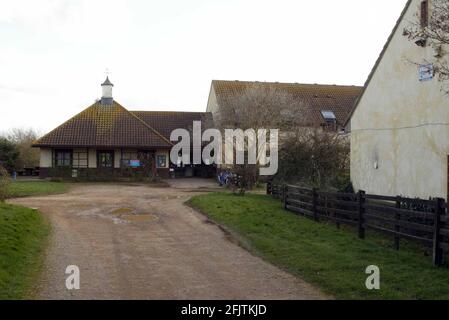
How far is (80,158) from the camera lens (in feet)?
124

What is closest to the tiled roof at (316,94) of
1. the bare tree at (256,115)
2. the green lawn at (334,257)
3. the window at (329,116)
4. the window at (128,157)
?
the window at (329,116)

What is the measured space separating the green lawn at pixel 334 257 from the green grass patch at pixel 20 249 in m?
4.34

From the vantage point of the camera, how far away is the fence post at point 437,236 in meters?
8.80

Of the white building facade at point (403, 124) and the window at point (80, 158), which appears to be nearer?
the white building facade at point (403, 124)

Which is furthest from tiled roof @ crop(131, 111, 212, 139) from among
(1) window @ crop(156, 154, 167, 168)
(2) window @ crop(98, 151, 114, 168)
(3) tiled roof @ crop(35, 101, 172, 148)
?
(2) window @ crop(98, 151, 114, 168)

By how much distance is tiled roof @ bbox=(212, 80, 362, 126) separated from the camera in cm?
4072

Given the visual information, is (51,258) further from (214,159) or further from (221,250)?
(214,159)

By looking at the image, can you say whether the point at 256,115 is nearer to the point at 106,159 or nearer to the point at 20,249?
the point at 106,159

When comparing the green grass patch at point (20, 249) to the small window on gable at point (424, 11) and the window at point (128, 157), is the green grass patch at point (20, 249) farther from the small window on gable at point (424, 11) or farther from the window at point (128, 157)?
the window at point (128, 157)

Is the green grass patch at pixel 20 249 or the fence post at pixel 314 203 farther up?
the fence post at pixel 314 203

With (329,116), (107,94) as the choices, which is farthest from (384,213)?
(107,94)

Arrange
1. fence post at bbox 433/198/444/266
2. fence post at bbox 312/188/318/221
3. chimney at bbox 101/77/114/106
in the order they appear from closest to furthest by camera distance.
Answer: fence post at bbox 433/198/444/266, fence post at bbox 312/188/318/221, chimney at bbox 101/77/114/106

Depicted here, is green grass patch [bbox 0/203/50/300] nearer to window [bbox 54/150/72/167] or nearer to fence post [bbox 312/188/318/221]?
fence post [bbox 312/188/318/221]

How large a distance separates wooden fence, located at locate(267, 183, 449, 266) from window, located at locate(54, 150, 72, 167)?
969 inches
